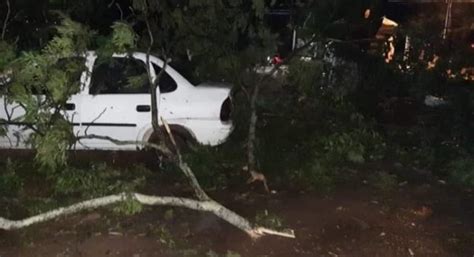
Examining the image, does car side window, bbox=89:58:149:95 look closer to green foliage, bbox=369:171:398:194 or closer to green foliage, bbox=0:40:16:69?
green foliage, bbox=0:40:16:69

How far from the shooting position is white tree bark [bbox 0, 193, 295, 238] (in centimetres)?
625

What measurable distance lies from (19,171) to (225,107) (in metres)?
2.74

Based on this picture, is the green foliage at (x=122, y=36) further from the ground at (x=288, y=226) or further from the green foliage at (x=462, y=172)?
the green foliage at (x=462, y=172)

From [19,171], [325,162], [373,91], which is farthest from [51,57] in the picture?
[373,91]

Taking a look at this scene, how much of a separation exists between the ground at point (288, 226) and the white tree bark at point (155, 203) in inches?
3.2

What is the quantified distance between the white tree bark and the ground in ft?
0.26

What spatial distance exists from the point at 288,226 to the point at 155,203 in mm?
1282

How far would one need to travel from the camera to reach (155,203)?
251 inches

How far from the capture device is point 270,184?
25.8 feet

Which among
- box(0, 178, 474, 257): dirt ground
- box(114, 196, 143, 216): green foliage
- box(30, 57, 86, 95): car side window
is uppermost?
box(30, 57, 86, 95): car side window

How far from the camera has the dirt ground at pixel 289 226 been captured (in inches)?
238

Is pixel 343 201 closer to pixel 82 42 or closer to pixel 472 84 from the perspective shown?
pixel 82 42

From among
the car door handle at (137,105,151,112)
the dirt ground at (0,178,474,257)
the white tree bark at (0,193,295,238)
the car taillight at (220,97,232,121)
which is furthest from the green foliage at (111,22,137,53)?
the car taillight at (220,97,232,121)

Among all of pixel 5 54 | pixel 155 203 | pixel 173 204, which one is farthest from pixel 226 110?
pixel 5 54
